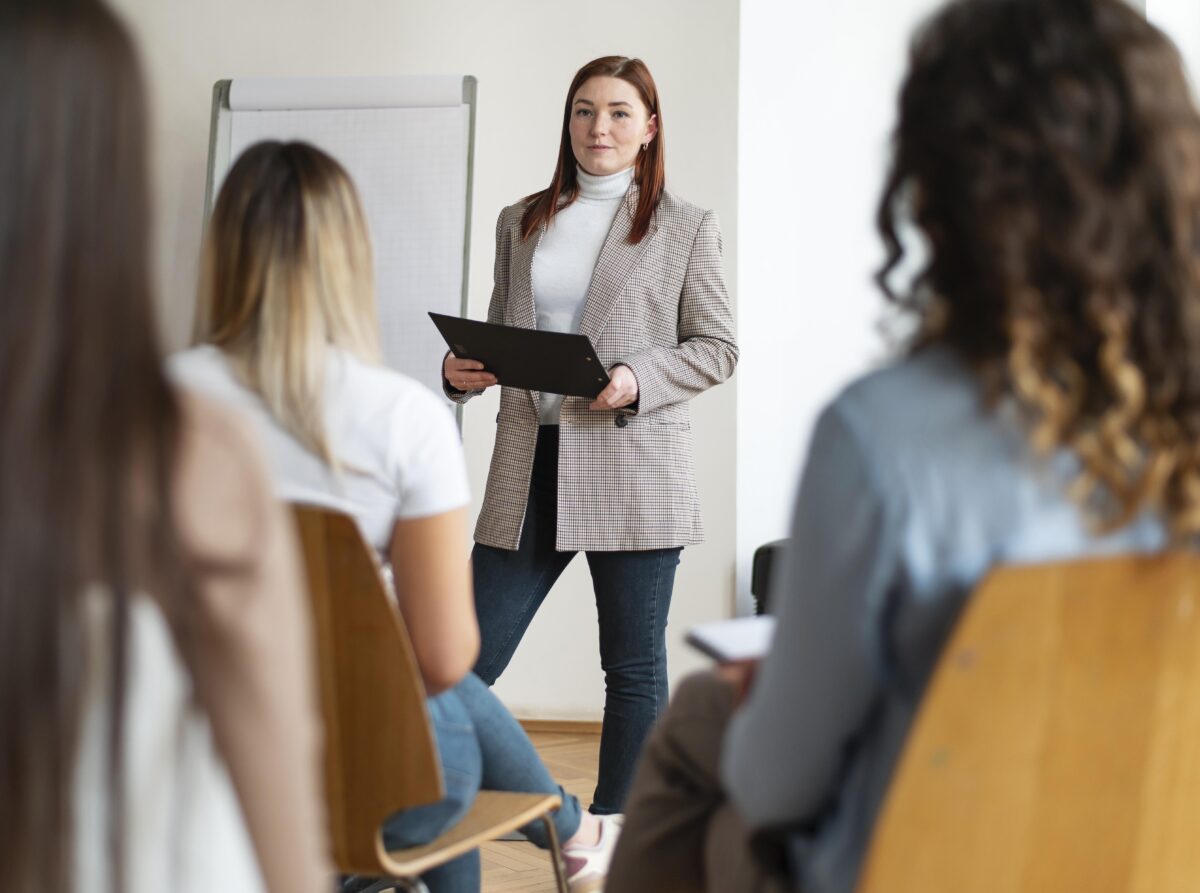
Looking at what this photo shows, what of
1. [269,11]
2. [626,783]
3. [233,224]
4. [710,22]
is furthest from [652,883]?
[269,11]

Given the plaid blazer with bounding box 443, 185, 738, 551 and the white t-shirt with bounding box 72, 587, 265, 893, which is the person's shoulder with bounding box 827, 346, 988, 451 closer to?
the white t-shirt with bounding box 72, 587, 265, 893

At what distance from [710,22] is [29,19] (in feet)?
10.4

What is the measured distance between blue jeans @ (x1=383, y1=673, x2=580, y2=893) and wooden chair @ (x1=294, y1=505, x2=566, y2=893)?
0.04 meters

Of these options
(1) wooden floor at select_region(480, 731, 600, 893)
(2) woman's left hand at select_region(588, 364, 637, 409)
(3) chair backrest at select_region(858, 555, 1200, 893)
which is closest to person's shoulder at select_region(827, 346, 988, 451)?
(3) chair backrest at select_region(858, 555, 1200, 893)

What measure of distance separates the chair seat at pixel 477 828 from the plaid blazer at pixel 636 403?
86 centimetres

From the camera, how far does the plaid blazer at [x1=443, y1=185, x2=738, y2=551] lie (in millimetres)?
2344

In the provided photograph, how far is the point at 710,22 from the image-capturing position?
11.9ft

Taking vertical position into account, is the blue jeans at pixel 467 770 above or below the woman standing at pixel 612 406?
below

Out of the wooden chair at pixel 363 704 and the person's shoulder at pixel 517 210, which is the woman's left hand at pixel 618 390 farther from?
the wooden chair at pixel 363 704

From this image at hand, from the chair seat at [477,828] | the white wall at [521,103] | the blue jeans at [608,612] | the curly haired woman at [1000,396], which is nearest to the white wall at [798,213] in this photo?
the white wall at [521,103]

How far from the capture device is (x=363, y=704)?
124cm

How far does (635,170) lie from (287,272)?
1.32 m

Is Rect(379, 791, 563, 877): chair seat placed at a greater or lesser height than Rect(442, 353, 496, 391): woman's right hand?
lesser

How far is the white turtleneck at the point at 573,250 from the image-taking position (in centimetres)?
249
